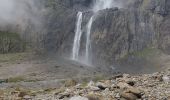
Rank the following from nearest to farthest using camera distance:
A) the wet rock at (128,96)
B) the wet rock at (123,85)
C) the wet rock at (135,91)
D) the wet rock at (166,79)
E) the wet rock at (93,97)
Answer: the wet rock at (93,97)
the wet rock at (128,96)
the wet rock at (135,91)
the wet rock at (123,85)
the wet rock at (166,79)

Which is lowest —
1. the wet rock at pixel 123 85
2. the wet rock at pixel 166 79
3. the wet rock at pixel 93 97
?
the wet rock at pixel 93 97

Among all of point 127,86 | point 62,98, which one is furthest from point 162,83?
point 62,98

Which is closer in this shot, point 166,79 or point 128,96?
point 128,96

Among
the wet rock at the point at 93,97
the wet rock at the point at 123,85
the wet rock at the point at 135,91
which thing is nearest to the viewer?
the wet rock at the point at 93,97

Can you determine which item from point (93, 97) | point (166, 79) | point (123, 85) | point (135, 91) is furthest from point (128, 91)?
point (166, 79)

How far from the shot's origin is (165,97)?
40.3 meters

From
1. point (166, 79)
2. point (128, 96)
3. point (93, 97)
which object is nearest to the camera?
point (93, 97)

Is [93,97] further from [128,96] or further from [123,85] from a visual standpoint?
[123,85]

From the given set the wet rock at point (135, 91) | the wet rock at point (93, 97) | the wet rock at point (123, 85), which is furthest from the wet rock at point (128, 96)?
the wet rock at point (123, 85)

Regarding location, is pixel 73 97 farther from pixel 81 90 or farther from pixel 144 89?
pixel 144 89

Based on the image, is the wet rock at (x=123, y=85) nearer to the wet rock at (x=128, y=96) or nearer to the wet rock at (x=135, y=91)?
the wet rock at (x=135, y=91)

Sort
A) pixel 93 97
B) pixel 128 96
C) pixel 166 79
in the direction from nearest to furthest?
1. pixel 93 97
2. pixel 128 96
3. pixel 166 79

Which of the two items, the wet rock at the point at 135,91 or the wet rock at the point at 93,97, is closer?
the wet rock at the point at 93,97

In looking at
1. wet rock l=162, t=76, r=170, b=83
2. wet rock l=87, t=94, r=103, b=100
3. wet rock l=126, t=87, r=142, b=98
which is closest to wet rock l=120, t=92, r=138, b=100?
wet rock l=126, t=87, r=142, b=98
